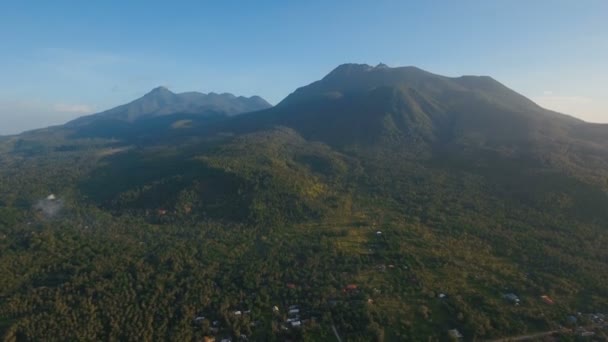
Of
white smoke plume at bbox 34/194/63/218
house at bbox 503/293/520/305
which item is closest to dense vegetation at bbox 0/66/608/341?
white smoke plume at bbox 34/194/63/218

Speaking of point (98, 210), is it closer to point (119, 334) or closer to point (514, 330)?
point (119, 334)

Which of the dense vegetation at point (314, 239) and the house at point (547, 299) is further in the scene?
the house at point (547, 299)

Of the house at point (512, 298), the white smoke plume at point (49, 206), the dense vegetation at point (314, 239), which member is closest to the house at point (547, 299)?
the dense vegetation at point (314, 239)

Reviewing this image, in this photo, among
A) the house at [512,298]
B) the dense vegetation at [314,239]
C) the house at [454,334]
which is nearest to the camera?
the house at [454,334]

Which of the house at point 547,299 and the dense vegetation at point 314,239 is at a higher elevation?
the dense vegetation at point 314,239

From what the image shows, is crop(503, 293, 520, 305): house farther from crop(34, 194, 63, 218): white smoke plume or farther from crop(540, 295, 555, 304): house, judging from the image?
crop(34, 194, 63, 218): white smoke plume

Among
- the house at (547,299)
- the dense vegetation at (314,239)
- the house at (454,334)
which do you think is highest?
the dense vegetation at (314,239)

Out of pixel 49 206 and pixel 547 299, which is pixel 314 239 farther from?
pixel 49 206

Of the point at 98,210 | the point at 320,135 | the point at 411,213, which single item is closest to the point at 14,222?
the point at 98,210

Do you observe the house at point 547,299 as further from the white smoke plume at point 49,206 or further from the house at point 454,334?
the white smoke plume at point 49,206
